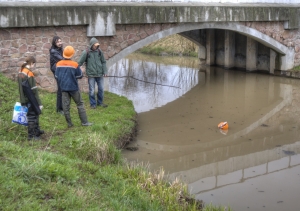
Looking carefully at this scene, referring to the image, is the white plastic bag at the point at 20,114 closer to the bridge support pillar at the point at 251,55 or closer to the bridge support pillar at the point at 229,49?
the bridge support pillar at the point at 251,55

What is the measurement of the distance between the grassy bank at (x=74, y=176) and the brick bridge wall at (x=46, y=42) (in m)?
1.79

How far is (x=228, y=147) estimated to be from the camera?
7.40 metres

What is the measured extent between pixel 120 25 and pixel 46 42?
1.82 metres

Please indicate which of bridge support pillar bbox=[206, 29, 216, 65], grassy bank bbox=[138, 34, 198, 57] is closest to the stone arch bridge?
bridge support pillar bbox=[206, 29, 216, 65]

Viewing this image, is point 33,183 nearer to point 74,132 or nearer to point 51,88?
point 74,132

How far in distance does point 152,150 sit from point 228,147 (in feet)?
4.38

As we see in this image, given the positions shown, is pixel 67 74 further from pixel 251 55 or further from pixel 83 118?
pixel 251 55

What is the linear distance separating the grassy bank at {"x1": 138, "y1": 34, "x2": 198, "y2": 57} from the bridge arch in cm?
679

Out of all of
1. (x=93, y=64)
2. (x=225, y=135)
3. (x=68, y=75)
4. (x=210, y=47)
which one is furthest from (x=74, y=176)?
(x=210, y=47)

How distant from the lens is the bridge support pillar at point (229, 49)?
52.1 ft

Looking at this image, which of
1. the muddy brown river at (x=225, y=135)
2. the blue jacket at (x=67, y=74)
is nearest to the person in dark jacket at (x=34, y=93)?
the blue jacket at (x=67, y=74)

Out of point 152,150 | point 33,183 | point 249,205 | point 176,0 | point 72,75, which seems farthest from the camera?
point 176,0

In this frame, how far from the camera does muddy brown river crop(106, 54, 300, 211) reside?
223 inches

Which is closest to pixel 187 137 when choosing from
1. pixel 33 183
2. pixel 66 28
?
pixel 66 28
